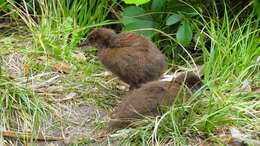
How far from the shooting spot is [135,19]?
20.0ft

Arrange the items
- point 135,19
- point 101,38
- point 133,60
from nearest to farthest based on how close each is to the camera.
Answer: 1. point 133,60
2. point 101,38
3. point 135,19

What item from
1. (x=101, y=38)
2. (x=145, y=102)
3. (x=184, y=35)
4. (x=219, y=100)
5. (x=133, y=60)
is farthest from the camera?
(x=184, y=35)

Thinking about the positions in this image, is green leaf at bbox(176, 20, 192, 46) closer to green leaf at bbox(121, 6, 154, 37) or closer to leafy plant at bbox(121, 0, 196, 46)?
leafy plant at bbox(121, 0, 196, 46)

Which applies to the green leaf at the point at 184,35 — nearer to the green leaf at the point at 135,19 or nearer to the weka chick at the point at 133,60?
the green leaf at the point at 135,19

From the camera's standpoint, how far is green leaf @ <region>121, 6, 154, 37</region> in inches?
239

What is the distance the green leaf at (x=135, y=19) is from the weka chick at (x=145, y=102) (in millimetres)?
1143

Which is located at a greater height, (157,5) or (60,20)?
(157,5)

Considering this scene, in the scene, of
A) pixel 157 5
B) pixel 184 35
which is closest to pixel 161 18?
pixel 157 5

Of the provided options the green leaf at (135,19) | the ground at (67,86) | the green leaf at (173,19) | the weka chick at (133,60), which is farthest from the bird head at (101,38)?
the green leaf at (173,19)

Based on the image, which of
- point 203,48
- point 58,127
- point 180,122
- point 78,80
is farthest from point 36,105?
point 203,48

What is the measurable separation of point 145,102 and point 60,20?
1.72 m

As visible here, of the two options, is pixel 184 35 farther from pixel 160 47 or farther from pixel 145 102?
pixel 145 102

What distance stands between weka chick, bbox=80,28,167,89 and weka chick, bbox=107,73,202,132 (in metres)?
0.32

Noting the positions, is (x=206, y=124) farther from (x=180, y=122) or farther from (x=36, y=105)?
(x=36, y=105)
